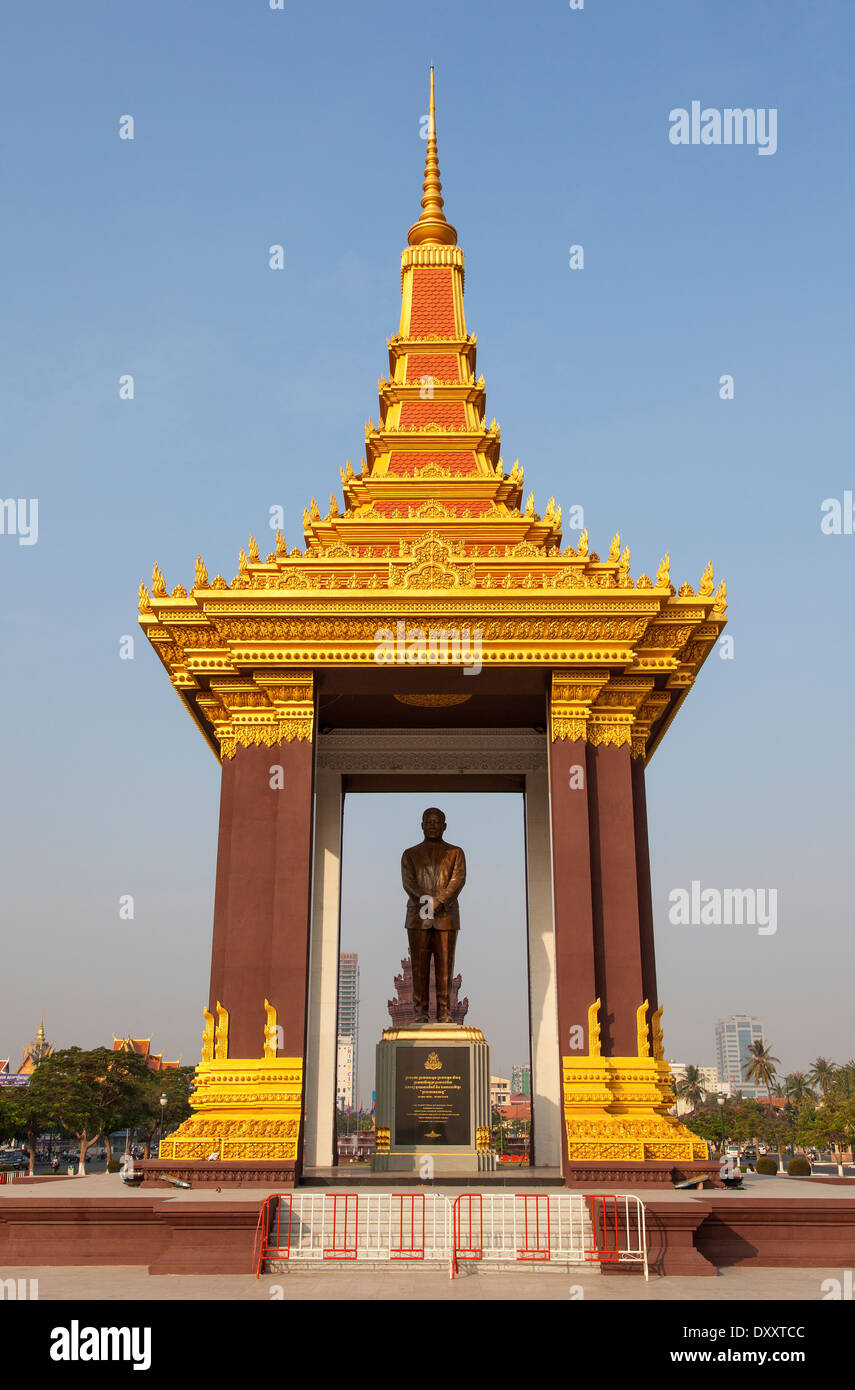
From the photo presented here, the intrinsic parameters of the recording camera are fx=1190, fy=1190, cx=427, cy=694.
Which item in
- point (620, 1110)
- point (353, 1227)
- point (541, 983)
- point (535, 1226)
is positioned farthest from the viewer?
point (541, 983)

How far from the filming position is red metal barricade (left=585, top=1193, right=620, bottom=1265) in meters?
13.6

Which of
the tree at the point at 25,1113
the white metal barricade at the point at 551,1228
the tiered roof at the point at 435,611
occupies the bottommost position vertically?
the tree at the point at 25,1113

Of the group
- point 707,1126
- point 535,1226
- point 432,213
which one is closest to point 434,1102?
point 535,1226

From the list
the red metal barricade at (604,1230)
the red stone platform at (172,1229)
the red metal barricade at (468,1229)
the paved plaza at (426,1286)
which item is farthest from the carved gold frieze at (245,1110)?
the red metal barricade at (604,1230)

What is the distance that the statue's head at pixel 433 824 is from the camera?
2264 cm

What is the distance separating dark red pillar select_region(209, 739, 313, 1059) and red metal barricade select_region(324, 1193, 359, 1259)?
327cm

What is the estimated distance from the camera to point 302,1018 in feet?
58.6

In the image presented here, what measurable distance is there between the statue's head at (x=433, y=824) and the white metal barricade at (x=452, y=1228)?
329 inches

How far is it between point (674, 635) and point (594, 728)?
211 cm

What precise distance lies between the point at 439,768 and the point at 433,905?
9.36ft

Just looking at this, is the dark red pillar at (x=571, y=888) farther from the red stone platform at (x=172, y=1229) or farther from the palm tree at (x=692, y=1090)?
the palm tree at (x=692, y=1090)

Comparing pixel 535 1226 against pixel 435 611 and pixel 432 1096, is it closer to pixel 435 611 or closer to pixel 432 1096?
pixel 432 1096

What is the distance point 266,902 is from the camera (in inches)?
745

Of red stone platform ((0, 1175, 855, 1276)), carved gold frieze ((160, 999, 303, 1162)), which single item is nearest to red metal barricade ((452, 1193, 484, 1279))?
red stone platform ((0, 1175, 855, 1276))
